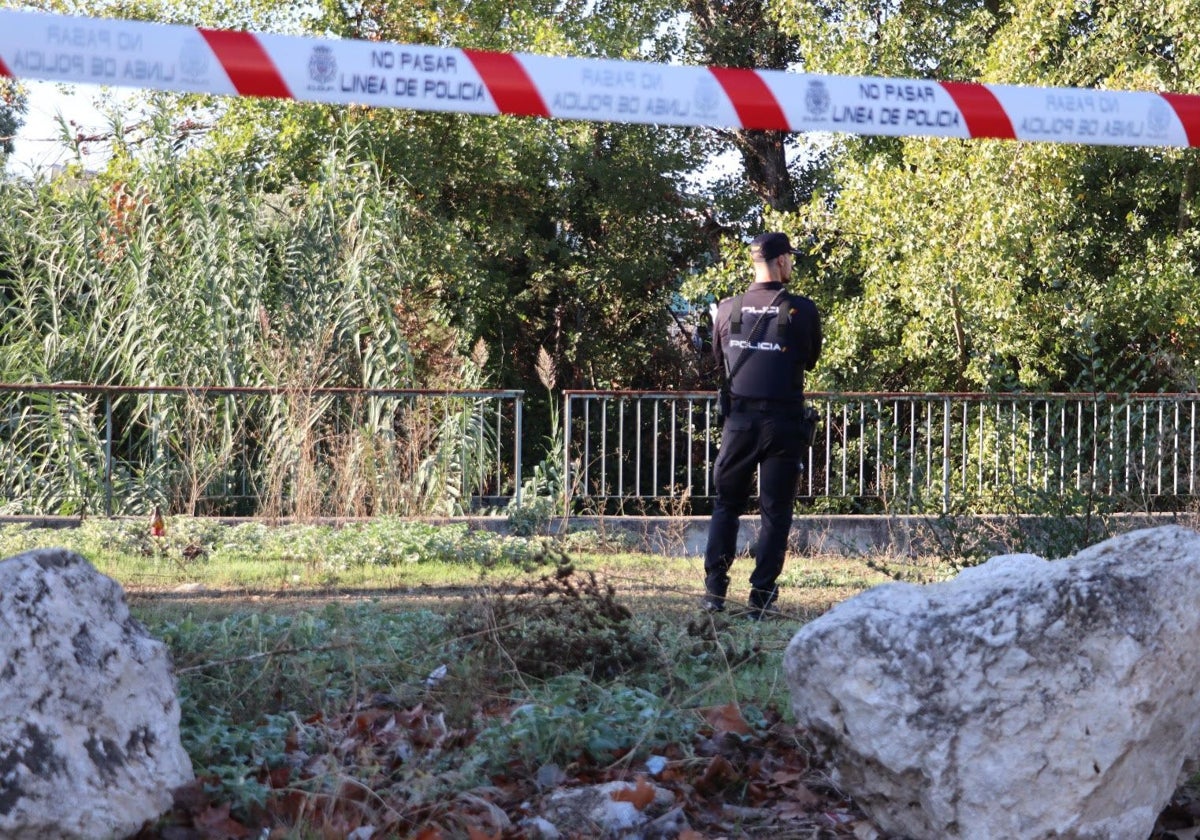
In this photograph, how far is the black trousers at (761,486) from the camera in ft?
22.3

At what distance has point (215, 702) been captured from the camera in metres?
4.27

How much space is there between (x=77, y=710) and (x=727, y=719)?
189 cm

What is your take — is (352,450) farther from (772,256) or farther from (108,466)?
(772,256)

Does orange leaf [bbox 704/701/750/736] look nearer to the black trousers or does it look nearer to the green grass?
the green grass

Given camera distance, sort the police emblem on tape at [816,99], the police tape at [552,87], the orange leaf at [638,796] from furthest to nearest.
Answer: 1. the police emblem on tape at [816,99]
2. the police tape at [552,87]
3. the orange leaf at [638,796]

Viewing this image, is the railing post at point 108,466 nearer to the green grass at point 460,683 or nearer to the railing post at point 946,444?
the green grass at point 460,683

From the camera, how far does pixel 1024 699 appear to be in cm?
312

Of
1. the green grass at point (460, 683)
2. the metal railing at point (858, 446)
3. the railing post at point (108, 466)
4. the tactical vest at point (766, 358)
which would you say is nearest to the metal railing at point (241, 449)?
the railing post at point (108, 466)

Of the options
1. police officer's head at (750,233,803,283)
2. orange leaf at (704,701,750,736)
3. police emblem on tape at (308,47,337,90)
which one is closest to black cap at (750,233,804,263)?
police officer's head at (750,233,803,283)

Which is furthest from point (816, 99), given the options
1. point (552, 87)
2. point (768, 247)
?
point (768, 247)

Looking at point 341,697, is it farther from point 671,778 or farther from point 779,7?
point 779,7

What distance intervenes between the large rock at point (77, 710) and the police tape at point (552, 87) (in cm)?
206

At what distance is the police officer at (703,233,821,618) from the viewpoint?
22.3ft

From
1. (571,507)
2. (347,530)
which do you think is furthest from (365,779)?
(571,507)
